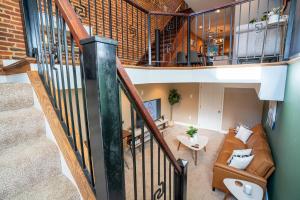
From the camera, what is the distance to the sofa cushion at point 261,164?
2.33 metres

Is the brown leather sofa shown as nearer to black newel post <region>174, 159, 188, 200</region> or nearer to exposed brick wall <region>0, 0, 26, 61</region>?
black newel post <region>174, 159, 188, 200</region>

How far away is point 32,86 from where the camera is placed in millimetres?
1214

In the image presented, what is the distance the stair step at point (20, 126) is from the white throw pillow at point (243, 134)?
14.7ft

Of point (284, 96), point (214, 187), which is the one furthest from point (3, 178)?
point (214, 187)

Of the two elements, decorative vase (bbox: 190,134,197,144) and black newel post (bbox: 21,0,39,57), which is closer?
black newel post (bbox: 21,0,39,57)

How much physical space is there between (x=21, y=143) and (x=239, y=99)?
18.6ft

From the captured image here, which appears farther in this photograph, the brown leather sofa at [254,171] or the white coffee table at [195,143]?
the white coffee table at [195,143]

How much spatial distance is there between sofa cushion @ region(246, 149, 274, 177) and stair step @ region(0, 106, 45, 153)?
297cm

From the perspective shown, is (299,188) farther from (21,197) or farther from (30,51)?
(30,51)

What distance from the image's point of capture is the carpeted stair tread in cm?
83

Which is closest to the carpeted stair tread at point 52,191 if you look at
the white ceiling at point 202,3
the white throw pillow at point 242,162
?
the white throw pillow at point 242,162

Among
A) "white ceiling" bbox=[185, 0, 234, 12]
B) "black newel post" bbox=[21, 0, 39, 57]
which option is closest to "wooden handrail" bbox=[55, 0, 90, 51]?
"black newel post" bbox=[21, 0, 39, 57]

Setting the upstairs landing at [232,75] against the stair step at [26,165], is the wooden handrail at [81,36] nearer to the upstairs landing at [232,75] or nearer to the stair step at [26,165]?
the stair step at [26,165]

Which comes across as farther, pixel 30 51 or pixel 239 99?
pixel 239 99
